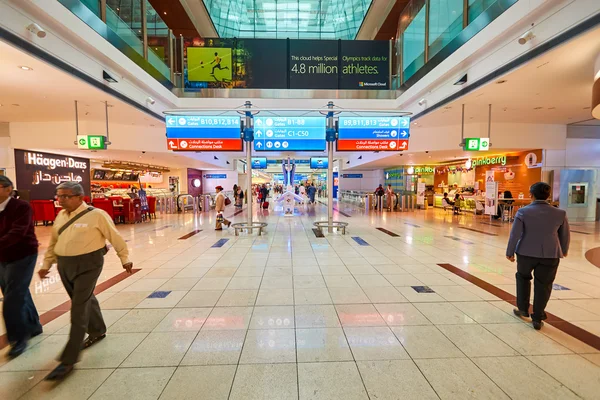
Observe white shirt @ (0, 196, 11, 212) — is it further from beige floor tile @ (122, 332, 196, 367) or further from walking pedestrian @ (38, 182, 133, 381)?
beige floor tile @ (122, 332, 196, 367)

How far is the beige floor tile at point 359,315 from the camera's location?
3.17m

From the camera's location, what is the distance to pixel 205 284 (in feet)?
14.7

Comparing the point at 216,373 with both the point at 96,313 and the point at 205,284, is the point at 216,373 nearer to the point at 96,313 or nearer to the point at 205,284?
the point at 96,313

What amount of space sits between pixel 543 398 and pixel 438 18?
10473 mm

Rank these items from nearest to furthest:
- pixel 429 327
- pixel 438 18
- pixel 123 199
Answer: pixel 429 327 < pixel 438 18 < pixel 123 199

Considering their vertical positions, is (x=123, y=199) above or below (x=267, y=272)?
above

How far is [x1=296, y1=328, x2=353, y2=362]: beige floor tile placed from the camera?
100 inches

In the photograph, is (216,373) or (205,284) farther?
(205,284)

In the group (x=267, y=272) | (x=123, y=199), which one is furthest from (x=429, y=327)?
(x=123, y=199)

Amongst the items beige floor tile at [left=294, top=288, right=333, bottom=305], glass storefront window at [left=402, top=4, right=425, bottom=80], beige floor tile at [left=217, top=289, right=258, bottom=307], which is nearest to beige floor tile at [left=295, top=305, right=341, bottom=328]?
beige floor tile at [left=294, top=288, right=333, bottom=305]

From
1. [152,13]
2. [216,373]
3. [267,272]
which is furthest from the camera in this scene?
[152,13]

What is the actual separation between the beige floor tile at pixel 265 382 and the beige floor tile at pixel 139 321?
4.60ft

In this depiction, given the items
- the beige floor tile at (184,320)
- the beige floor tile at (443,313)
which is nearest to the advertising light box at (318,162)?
the beige floor tile at (443,313)

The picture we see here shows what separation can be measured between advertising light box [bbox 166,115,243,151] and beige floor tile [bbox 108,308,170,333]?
521cm
